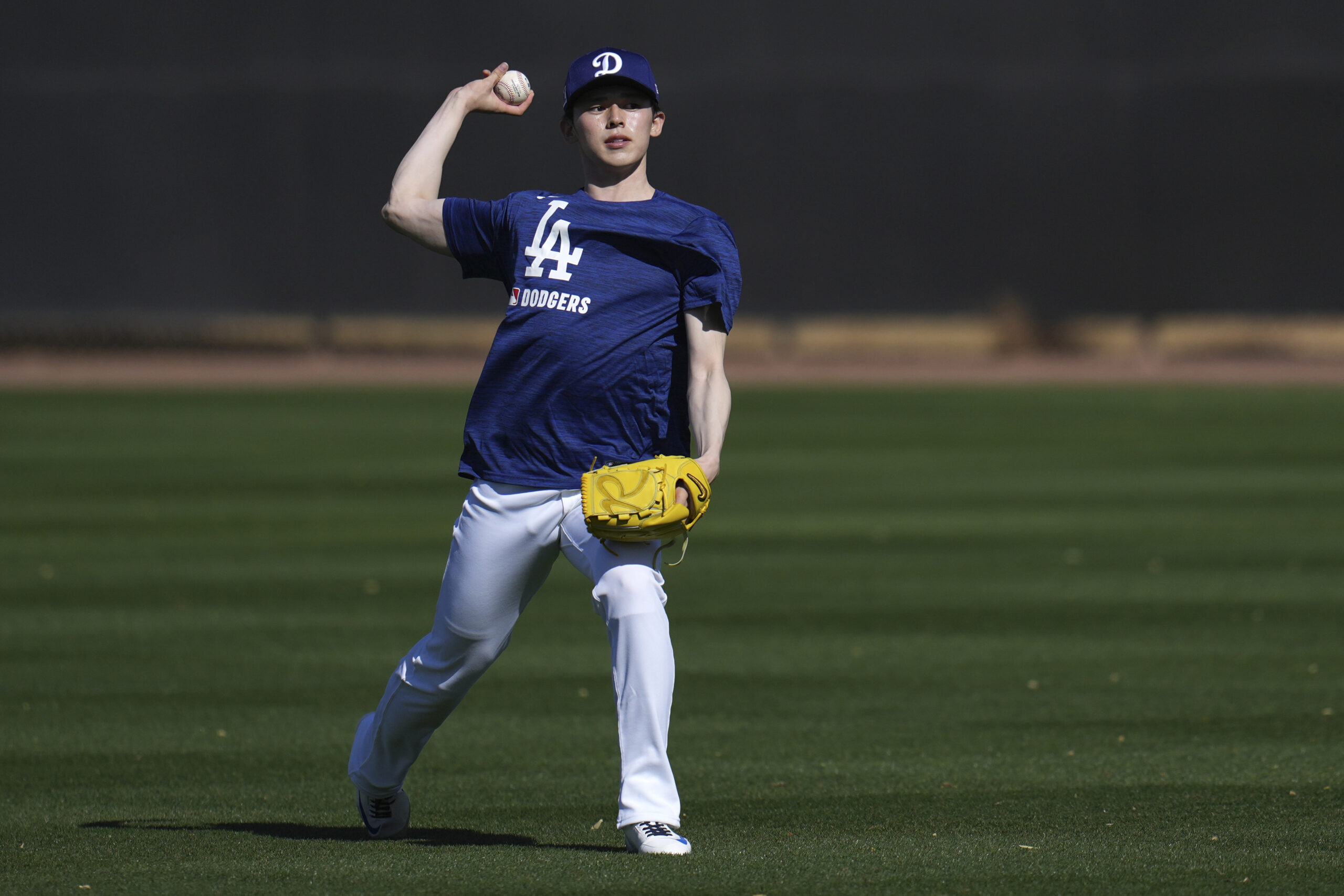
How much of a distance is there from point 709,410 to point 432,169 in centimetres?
94

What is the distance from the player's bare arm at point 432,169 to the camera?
A: 4.81 m

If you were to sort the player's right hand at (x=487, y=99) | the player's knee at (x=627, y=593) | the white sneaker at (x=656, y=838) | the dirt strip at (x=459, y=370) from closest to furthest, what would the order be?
the white sneaker at (x=656, y=838)
the player's knee at (x=627, y=593)
the player's right hand at (x=487, y=99)
the dirt strip at (x=459, y=370)

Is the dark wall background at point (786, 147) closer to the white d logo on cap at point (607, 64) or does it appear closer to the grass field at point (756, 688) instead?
the grass field at point (756, 688)

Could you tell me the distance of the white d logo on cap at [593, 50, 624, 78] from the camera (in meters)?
4.78

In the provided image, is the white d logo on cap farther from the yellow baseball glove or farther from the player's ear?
the yellow baseball glove

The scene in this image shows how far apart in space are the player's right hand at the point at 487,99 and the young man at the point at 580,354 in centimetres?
21

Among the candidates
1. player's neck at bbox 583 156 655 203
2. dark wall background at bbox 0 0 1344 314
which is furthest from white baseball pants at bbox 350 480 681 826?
dark wall background at bbox 0 0 1344 314

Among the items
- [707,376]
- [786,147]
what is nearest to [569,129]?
[707,376]

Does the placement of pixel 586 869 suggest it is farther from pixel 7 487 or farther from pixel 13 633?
pixel 7 487

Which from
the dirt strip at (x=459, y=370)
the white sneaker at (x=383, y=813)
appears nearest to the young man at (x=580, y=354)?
the white sneaker at (x=383, y=813)

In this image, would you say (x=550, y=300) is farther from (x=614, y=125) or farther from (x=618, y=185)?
(x=614, y=125)

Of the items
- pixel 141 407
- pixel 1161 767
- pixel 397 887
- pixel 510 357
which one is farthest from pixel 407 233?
pixel 141 407

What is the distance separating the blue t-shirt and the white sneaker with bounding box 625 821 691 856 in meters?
0.84

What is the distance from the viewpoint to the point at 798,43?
29.2 m
